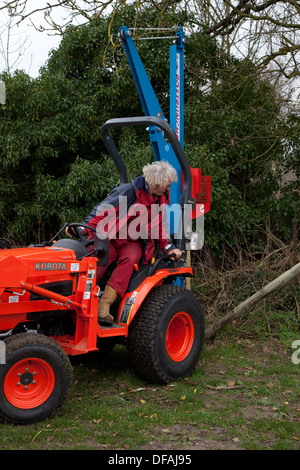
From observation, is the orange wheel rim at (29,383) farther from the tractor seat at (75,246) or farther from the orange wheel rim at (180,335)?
the orange wheel rim at (180,335)

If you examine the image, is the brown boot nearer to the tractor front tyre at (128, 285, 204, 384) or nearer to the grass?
the tractor front tyre at (128, 285, 204, 384)

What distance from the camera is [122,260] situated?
4648mm

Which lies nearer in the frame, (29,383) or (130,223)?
(29,383)

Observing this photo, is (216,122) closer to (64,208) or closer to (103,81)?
(103,81)

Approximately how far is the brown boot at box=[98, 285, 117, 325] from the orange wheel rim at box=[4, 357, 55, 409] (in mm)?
748

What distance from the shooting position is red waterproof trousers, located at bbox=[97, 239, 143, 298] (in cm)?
456

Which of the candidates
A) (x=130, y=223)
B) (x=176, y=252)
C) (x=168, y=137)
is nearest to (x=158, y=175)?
(x=168, y=137)

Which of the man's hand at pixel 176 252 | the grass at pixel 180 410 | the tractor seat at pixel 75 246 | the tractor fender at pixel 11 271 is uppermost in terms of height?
the tractor seat at pixel 75 246

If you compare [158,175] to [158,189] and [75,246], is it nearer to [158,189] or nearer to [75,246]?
[158,189]

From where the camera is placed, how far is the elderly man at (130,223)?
4551mm

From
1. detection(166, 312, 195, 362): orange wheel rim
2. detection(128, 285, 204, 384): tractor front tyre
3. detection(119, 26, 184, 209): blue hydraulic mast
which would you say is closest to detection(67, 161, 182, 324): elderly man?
detection(128, 285, 204, 384): tractor front tyre

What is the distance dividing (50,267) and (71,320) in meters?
0.63

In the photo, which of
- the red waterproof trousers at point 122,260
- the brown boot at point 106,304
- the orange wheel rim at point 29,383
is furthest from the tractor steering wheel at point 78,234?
the orange wheel rim at point 29,383

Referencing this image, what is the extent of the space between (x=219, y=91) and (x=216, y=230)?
8.33ft
